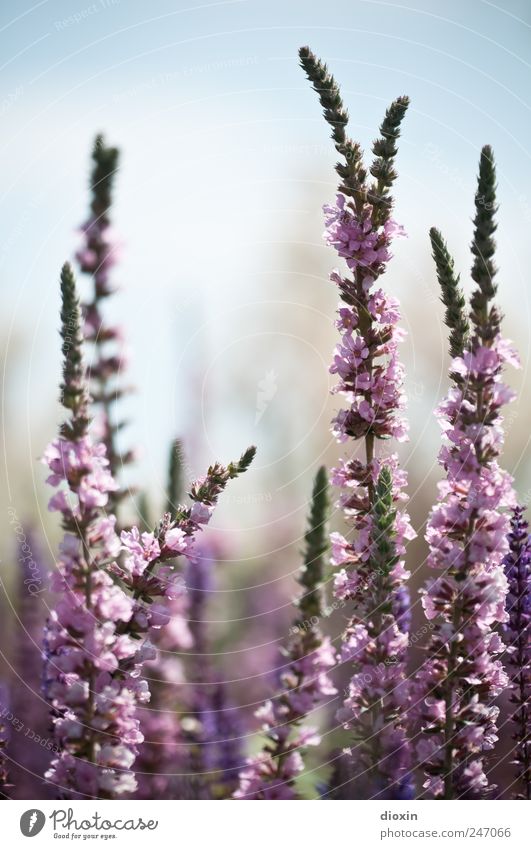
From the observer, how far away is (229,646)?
5180 millimetres

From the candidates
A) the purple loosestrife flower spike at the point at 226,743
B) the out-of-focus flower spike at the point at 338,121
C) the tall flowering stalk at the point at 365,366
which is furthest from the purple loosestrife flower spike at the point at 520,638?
the out-of-focus flower spike at the point at 338,121

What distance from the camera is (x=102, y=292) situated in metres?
4.06

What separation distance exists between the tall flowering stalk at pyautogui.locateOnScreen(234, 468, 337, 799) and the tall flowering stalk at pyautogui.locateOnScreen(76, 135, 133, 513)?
1.52m

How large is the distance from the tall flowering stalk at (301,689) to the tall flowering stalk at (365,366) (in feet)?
0.33

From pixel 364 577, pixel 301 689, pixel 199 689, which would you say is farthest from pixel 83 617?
pixel 199 689

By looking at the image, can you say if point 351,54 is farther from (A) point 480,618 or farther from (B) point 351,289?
(A) point 480,618

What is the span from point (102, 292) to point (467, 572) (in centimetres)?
226

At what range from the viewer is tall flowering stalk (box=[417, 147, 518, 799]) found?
8.37 feet

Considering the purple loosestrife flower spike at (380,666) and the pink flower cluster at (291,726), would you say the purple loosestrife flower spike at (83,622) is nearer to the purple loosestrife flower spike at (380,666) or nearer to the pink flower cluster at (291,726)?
the pink flower cluster at (291,726)

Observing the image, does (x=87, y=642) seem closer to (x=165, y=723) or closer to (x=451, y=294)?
(x=165, y=723)

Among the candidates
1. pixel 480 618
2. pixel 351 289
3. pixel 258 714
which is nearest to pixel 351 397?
pixel 351 289

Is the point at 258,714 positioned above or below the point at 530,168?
below
